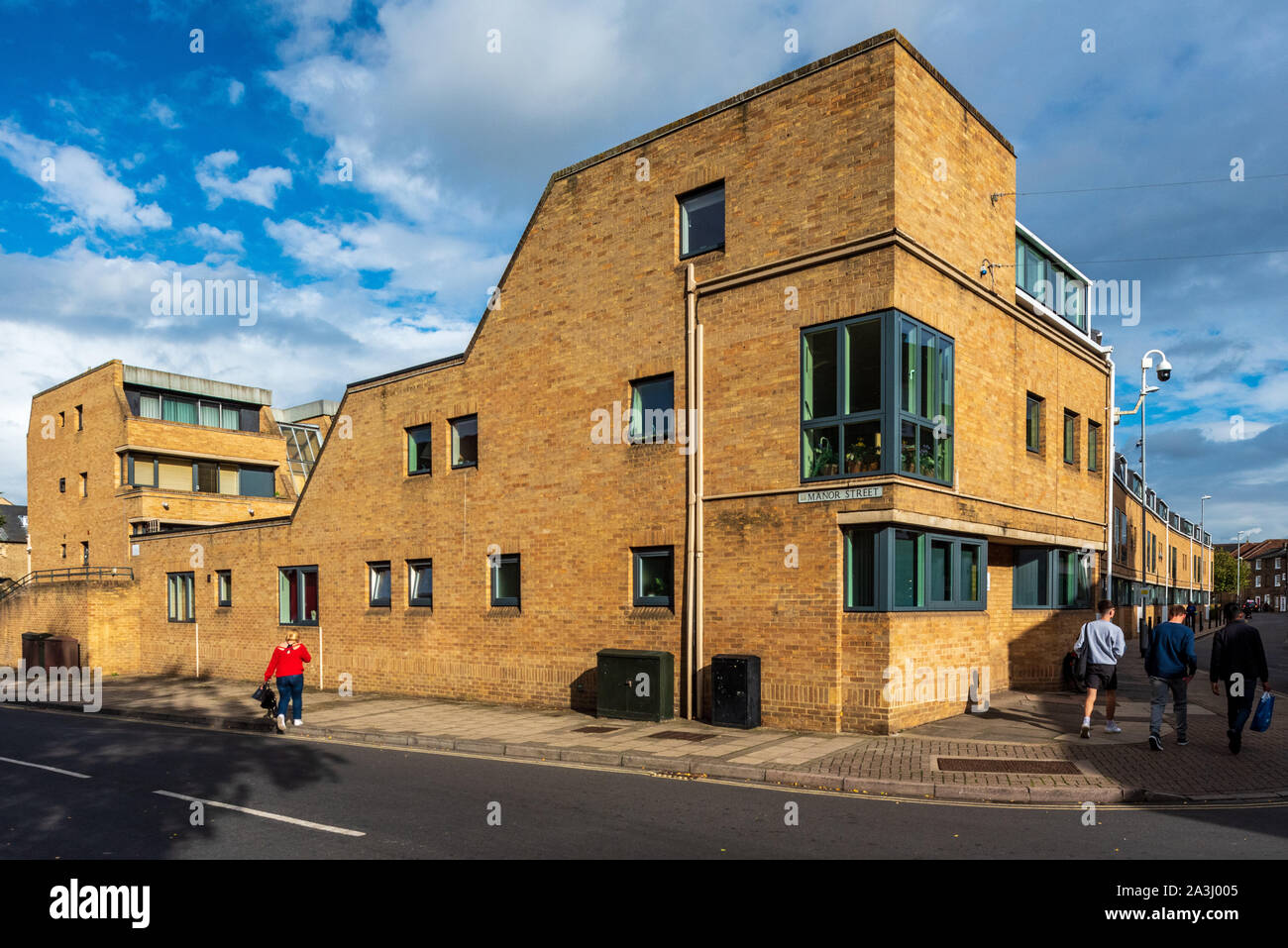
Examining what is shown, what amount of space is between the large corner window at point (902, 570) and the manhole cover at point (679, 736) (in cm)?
265

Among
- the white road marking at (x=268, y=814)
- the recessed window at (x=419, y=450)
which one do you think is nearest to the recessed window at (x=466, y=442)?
the recessed window at (x=419, y=450)

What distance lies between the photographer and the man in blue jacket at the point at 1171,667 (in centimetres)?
1091

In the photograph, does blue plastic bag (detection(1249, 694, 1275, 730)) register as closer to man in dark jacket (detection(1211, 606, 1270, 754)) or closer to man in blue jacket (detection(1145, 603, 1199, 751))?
man in dark jacket (detection(1211, 606, 1270, 754))

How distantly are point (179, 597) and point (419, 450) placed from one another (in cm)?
1196

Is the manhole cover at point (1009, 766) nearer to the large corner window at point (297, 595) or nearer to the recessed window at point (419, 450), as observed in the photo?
the recessed window at point (419, 450)

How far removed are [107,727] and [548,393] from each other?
9687mm

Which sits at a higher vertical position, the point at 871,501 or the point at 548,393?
the point at 548,393

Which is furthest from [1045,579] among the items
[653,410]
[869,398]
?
[653,410]

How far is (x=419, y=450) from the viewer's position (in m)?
20.0

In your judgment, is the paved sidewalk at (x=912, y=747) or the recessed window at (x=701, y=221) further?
the recessed window at (x=701, y=221)

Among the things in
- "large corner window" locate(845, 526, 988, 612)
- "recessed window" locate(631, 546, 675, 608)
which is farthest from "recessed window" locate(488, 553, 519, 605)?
"large corner window" locate(845, 526, 988, 612)
